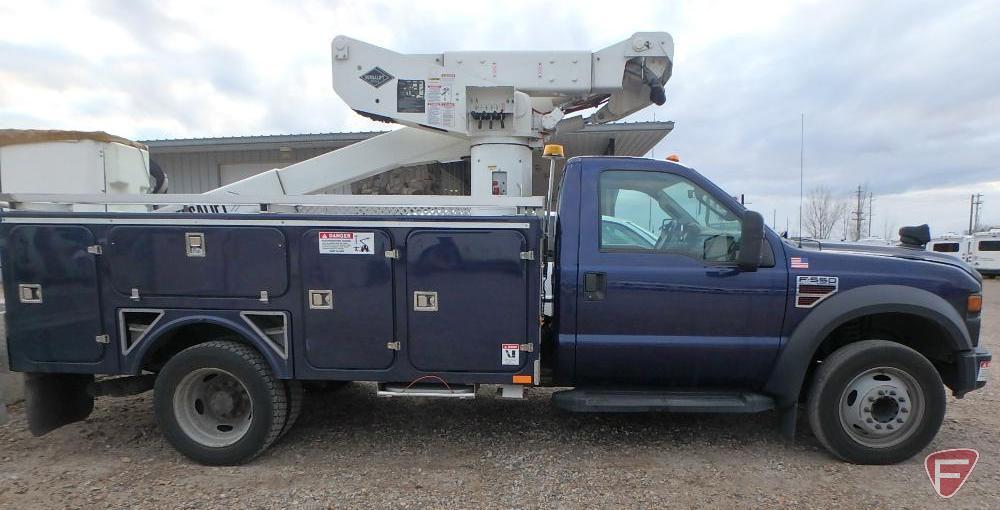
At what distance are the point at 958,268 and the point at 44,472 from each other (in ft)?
20.6

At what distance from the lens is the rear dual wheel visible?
3.50 meters

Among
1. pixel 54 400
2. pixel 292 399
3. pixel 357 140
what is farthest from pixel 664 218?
pixel 357 140

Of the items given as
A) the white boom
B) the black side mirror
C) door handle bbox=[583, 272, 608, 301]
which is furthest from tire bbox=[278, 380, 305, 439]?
the black side mirror

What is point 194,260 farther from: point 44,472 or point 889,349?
point 889,349

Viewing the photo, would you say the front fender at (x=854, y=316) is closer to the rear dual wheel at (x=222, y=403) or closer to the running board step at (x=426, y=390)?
the running board step at (x=426, y=390)

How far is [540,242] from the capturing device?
3354mm

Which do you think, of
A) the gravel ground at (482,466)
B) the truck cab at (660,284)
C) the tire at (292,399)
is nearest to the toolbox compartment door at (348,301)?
the tire at (292,399)

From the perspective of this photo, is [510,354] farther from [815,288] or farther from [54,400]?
[54,400]

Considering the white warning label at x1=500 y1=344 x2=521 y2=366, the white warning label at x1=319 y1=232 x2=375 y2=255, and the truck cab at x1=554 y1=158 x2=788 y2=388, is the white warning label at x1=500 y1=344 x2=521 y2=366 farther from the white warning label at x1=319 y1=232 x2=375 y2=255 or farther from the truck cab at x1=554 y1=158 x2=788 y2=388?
the white warning label at x1=319 y1=232 x2=375 y2=255

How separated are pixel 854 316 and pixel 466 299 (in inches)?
98.9

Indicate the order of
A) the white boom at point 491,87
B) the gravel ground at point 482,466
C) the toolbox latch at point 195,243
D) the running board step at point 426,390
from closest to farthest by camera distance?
the gravel ground at point 482,466 < the toolbox latch at point 195,243 < the running board step at point 426,390 < the white boom at point 491,87

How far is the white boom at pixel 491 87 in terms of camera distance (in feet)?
14.6

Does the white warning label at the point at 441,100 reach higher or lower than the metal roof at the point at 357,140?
lower

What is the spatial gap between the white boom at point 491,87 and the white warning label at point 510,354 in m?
1.54
